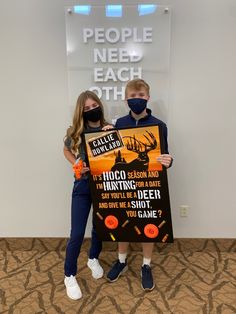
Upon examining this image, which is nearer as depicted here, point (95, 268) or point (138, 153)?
point (138, 153)

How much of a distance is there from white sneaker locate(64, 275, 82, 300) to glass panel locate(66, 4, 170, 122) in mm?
1282

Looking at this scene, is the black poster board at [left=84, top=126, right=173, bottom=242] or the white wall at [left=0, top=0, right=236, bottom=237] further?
the white wall at [left=0, top=0, right=236, bottom=237]

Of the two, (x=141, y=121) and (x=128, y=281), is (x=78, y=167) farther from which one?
(x=128, y=281)

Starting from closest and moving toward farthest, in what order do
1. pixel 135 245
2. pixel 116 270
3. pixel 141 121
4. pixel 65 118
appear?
pixel 141 121 < pixel 116 270 < pixel 65 118 < pixel 135 245

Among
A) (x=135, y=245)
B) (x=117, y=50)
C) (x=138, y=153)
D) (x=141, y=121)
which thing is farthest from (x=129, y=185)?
(x=117, y=50)

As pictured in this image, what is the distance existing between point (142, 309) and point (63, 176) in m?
1.19

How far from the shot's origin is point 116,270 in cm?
234

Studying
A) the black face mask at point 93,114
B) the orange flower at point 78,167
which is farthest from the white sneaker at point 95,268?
the black face mask at point 93,114

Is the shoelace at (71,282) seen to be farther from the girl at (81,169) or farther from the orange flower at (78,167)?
the orange flower at (78,167)

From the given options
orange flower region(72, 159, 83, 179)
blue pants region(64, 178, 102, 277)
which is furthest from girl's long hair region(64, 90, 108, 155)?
blue pants region(64, 178, 102, 277)

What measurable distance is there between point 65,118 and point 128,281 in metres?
1.35

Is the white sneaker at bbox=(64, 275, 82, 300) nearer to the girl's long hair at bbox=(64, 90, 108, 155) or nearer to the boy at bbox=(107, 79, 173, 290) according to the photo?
the boy at bbox=(107, 79, 173, 290)

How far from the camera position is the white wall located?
228 centimetres

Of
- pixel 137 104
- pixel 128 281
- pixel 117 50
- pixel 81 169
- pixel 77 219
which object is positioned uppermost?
pixel 117 50
